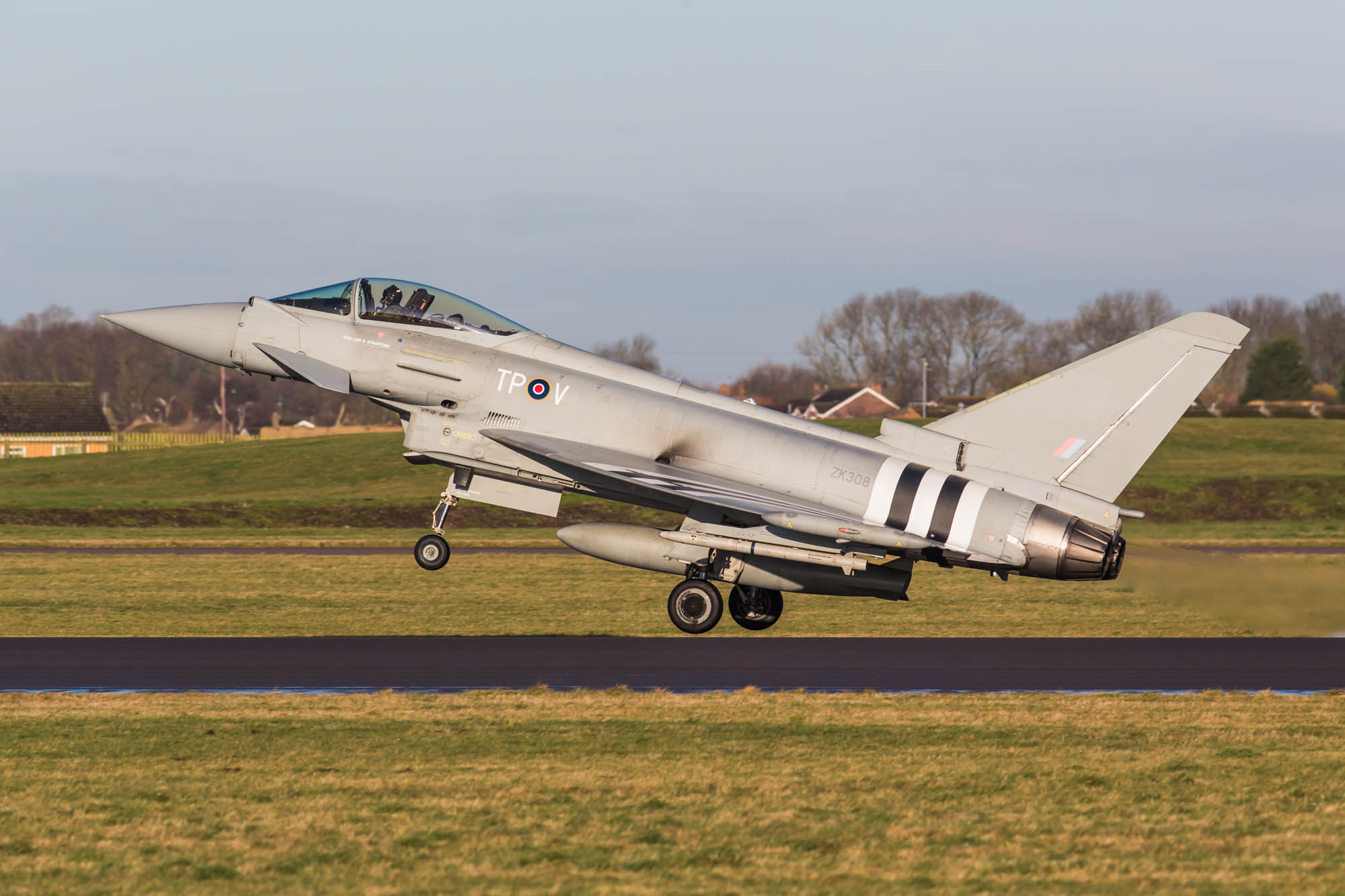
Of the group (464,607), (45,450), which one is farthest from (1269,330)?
(464,607)

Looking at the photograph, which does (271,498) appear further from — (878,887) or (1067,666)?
(878,887)

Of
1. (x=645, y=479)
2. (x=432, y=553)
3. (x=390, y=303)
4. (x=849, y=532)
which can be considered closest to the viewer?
(x=849, y=532)

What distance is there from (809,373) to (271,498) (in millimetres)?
104682

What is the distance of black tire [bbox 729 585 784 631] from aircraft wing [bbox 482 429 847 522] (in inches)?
87.2

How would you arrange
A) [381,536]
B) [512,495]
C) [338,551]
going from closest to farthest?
[512,495] < [338,551] < [381,536]

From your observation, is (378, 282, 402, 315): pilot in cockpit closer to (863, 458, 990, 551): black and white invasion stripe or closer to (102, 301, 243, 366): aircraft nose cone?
(102, 301, 243, 366): aircraft nose cone

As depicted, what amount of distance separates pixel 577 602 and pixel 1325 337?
152233 mm

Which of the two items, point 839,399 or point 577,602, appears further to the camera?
point 839,399

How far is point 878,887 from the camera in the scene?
7.63 meters

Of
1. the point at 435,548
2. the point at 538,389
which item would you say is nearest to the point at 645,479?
the point at 538,389

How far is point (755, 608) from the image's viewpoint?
20.6 m

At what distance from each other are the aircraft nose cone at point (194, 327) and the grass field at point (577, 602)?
4220 millimetres

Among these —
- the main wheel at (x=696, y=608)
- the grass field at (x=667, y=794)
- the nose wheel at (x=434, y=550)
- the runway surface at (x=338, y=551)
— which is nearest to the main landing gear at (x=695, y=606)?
the main wheel at (x=696, y=608)

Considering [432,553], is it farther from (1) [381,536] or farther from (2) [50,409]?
(2) [50,409]
